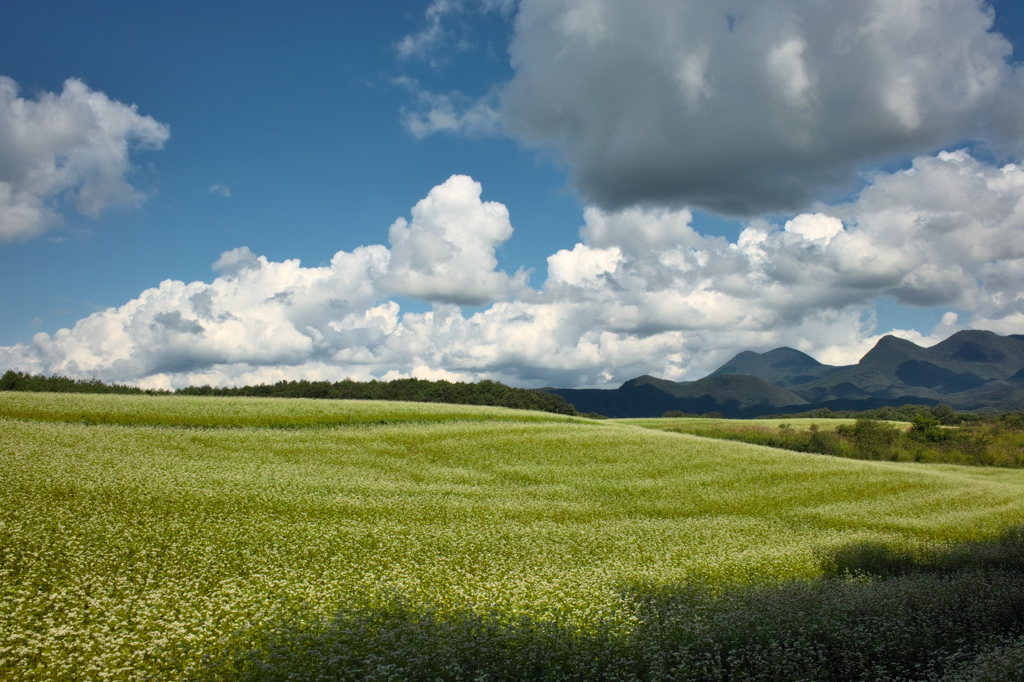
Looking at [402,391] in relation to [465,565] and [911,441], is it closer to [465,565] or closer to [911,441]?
[911,441]

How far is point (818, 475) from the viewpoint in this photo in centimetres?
3128

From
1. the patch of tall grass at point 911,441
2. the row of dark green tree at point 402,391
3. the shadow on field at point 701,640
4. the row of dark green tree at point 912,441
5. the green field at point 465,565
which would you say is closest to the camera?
the shadow on field at point 701,640

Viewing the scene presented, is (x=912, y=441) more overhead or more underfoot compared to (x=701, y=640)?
more underfoot

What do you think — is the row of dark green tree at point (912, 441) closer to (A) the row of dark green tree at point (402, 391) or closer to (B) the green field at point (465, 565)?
(B) the green field at point (465, 565)

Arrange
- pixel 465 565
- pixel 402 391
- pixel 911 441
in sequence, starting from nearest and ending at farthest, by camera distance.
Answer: pixel 465 565 < pixel 911 441 < pixel 402 391

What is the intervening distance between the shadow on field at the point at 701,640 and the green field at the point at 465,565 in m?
0.05

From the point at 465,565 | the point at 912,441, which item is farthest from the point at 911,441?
the point at 465,565

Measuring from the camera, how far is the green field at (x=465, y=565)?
9.76 meters

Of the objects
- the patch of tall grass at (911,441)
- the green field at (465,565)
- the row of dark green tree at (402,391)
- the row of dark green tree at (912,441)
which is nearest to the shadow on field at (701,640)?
the green field at (465,565)

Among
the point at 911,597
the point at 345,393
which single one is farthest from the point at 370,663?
the point at 345,393

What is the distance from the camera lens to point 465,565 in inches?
603

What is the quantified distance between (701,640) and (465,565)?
6.96m

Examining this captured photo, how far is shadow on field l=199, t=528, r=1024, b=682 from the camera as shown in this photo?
9.01 m

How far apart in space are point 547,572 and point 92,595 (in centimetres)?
1011
